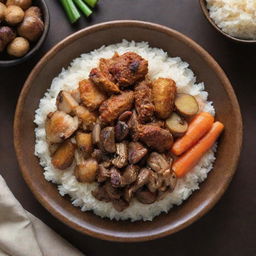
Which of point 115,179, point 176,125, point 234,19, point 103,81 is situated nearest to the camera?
point 115,179

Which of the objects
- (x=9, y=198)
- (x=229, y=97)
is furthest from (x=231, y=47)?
(x=9, y=198)

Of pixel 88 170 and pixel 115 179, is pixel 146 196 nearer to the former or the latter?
pixel 115 179

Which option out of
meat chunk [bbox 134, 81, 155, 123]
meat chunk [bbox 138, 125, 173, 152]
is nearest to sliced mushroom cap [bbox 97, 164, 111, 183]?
meat chunk [bbox 138, 125, 173, 152]

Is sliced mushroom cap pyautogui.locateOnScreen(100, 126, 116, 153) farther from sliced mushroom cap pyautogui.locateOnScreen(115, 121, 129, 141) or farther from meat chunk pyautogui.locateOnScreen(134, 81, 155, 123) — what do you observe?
meat chunk pyautogui.locateOnScreen(134, 81, 155, 123)

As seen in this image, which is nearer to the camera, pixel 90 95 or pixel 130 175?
pixel 130 175

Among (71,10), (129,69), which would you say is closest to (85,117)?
(129,69)

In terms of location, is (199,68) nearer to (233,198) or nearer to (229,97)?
(229,97)
